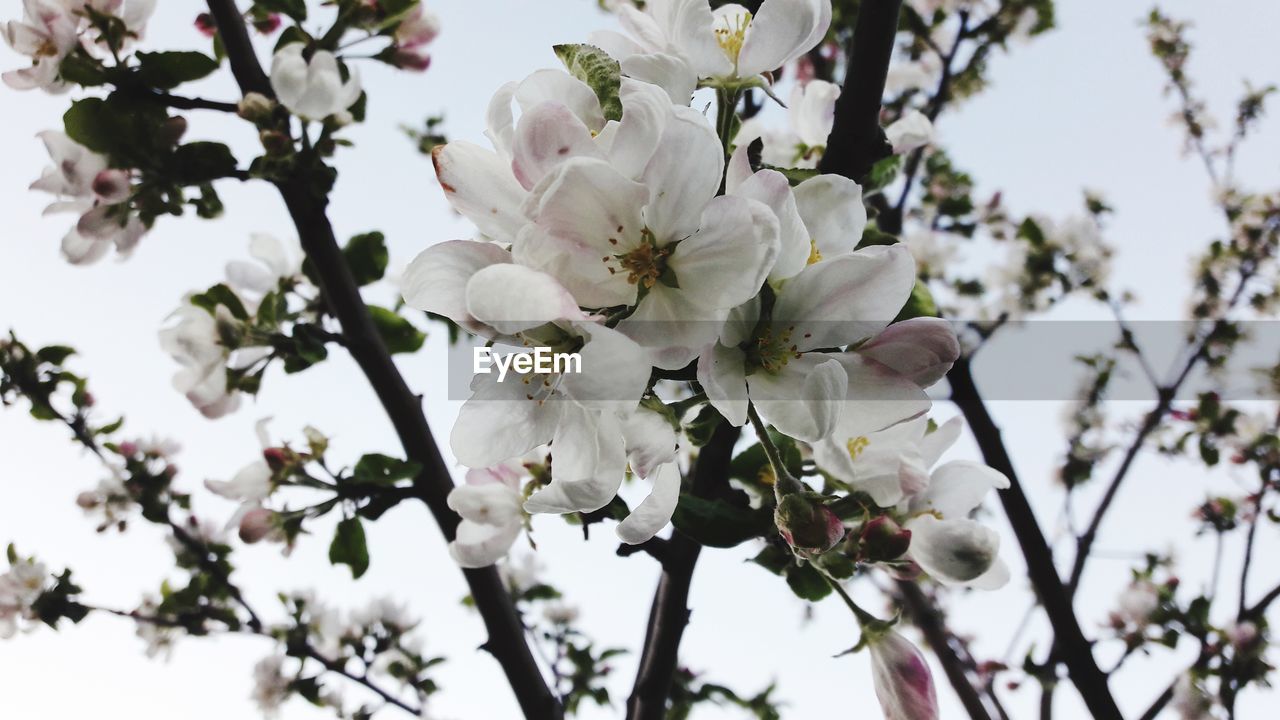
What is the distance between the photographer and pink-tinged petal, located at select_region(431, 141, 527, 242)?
0.49 metres

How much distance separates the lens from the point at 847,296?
481 mm

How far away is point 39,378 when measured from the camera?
5.52 feet

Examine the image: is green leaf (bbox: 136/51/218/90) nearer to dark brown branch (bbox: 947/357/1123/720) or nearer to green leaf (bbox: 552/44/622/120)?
green leaf (bbox: 552/44/622/120)

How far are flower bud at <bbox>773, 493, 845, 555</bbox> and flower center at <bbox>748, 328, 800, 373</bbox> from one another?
121mm

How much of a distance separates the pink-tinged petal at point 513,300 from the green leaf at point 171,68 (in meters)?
1.08

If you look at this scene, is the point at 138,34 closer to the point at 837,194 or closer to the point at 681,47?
the point at 681,47

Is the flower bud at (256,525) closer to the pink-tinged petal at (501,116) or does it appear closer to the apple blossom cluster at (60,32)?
the apple blossom cluster at (60,32)

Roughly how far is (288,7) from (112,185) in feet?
1.32

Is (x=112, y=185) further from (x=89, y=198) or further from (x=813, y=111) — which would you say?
(x=813, y=111)

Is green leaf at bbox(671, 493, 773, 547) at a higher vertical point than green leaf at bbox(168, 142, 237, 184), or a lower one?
lower

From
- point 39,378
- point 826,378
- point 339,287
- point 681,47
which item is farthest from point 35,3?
point 826,378

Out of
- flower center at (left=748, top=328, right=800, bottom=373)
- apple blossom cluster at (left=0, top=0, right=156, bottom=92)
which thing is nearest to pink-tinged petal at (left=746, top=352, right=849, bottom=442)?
flower center at (left=748, top=328, right=800, bottom=373)

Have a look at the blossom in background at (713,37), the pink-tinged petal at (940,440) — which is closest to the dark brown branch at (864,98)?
the blossom in background at (713,37)

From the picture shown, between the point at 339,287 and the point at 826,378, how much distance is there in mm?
1032
